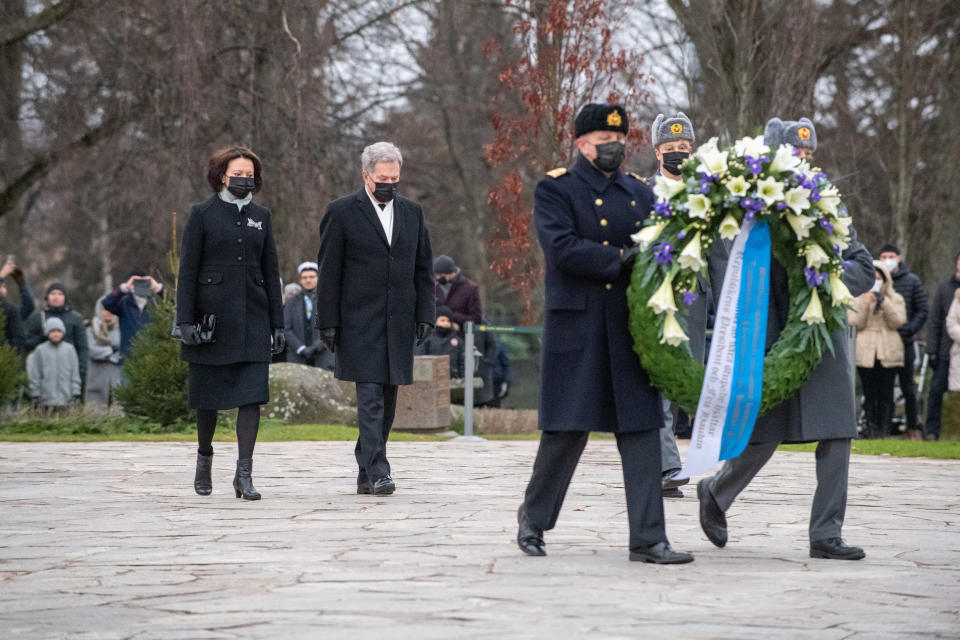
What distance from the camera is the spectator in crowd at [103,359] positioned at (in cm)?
1831

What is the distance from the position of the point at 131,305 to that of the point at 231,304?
9.37 meters

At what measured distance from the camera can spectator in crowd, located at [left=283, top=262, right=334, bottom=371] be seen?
1664cm

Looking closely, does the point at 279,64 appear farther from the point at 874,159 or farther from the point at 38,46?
the point at 874,159

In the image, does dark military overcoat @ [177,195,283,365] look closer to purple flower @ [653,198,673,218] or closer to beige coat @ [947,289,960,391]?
purple flower @ [653,198,673,218]

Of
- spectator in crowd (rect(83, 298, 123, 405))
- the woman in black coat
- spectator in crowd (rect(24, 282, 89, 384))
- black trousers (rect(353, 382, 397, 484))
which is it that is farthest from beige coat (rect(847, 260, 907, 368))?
spectator in crowd (rect(24, 282, 89, 384))

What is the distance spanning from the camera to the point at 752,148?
6.43 metres

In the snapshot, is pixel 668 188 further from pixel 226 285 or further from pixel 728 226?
pixel 226 285

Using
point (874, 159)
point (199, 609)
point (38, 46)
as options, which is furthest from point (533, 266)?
point (199, 609)

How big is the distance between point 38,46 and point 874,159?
15521 mm

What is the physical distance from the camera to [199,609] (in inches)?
208

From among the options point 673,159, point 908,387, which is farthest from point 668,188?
point 908,387

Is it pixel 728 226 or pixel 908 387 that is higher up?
pixel 728 226

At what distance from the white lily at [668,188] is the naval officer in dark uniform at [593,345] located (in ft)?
0.76

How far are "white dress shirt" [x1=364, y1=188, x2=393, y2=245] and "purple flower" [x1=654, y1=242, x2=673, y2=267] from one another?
3.31 meters
